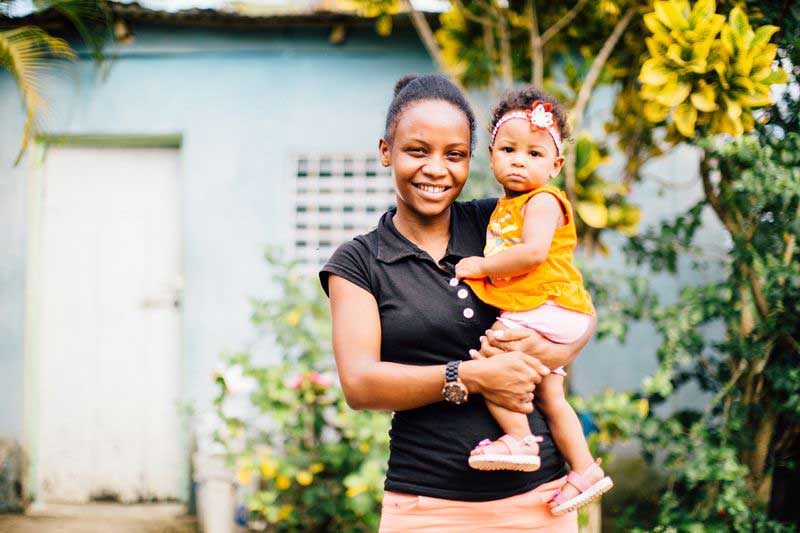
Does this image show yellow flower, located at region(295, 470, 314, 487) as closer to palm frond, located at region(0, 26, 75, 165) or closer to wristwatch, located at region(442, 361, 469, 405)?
palm frond, located at region(0, 26, 75, 165)

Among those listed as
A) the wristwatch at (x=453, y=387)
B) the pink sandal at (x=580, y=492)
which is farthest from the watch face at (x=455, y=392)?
the pink sandal at (x=580, y=492)

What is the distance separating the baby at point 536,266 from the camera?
1.98 metres

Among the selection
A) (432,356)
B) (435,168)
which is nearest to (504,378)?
(432,356)

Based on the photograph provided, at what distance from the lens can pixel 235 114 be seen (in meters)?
5.46

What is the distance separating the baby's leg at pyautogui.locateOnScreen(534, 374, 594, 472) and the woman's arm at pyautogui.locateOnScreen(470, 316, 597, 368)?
79 mm

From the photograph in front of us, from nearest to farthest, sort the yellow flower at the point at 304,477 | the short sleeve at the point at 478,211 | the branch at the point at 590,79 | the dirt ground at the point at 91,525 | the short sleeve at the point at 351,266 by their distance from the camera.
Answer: the short sleeve at the point at 351,266 → the short sleeve at the point at 478,211 → the branch at the point at 590,79 → the yellow flower at the point at 304,477 → the dirt ground at the point at 91,525

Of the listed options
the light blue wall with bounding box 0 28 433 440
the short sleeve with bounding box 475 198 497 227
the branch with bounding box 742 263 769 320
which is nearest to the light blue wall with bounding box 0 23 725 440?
the light blue wall with bounding box 0 28 433 440

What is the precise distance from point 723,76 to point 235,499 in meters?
3.46

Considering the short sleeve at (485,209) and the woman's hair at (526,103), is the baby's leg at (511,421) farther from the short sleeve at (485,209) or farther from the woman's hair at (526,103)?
the woman's hair at (526,103)

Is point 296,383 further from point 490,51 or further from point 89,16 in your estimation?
point 89,16

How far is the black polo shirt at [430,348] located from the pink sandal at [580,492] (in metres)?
0.05

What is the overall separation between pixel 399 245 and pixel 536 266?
1.19ft

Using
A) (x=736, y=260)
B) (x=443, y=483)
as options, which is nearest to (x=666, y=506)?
(x=736, y=260)

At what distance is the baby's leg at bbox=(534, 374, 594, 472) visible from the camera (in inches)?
80.9
